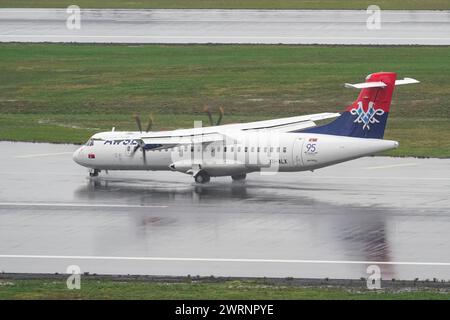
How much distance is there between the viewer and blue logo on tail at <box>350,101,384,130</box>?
53594 millimetres

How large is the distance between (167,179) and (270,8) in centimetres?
5285

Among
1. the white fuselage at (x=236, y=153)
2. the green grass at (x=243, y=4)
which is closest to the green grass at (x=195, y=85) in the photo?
the white fuselage at (x=236, y=153)

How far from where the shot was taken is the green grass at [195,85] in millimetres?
75188

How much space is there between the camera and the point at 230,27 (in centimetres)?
10069

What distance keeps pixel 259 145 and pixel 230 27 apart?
153ft

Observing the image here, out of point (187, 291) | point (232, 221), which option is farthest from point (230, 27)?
point (187, 291)

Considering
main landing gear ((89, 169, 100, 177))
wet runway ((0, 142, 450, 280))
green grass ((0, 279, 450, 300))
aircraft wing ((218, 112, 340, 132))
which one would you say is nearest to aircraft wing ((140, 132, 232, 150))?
aircraft wing ((218, 112, 340, 132))

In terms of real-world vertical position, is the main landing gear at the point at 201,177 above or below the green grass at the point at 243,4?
below

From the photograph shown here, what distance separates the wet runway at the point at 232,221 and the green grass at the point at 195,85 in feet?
37.1

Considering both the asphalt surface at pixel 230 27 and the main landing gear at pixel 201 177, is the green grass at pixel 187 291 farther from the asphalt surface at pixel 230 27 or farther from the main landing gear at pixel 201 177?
the asphalt surface at pixel 230 27

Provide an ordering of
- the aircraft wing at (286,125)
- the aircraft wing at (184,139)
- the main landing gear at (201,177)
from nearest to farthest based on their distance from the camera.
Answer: the aircraft wing at (184,139), the main landing gear at (201,177), the aircraft wing at (286,125)

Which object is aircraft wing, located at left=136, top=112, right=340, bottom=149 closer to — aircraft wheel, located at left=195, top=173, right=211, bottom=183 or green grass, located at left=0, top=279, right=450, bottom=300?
aircraft wheel, located at left=195, top=173, right=211, bottom=183
